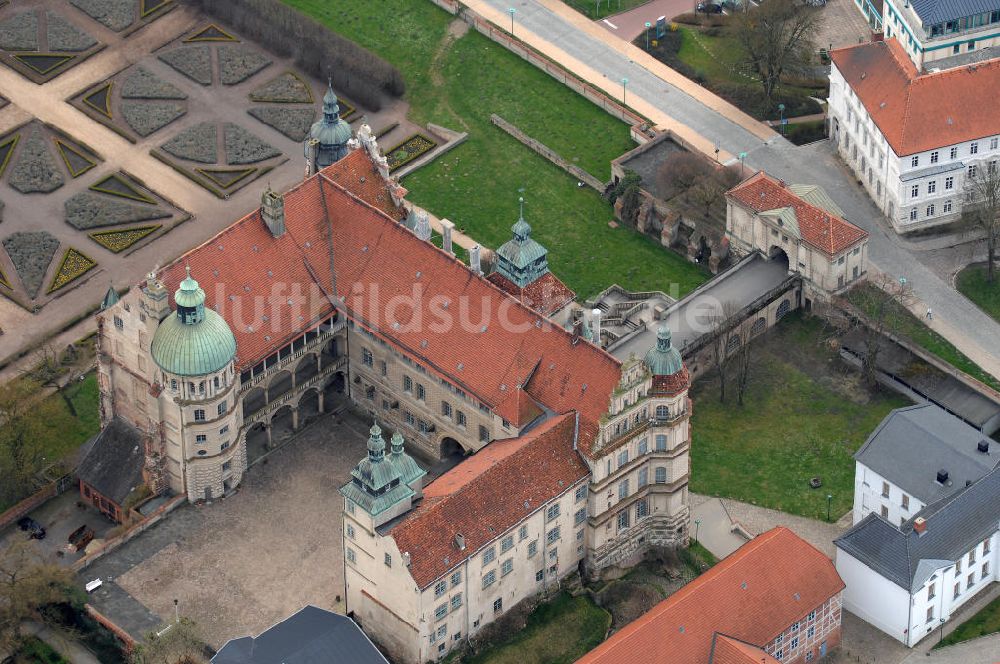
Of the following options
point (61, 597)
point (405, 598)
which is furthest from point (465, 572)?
point (61, 597)

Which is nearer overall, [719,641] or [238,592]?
[719,641]

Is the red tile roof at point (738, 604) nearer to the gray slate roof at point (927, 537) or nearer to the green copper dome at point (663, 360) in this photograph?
the gray slate roof at point (927, 537)

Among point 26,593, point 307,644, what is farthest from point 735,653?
point 26,593

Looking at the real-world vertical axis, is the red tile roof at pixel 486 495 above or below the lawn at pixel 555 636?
above

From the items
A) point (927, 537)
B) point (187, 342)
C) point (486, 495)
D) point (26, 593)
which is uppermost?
point (927, 537)

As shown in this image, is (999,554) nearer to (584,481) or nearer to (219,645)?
(584,481)

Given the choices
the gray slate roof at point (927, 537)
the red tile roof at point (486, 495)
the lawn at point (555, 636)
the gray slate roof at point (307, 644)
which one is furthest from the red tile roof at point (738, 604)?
the gray slate roof at point (307, 644)

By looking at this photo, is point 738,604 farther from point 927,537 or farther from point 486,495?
point 486,495
